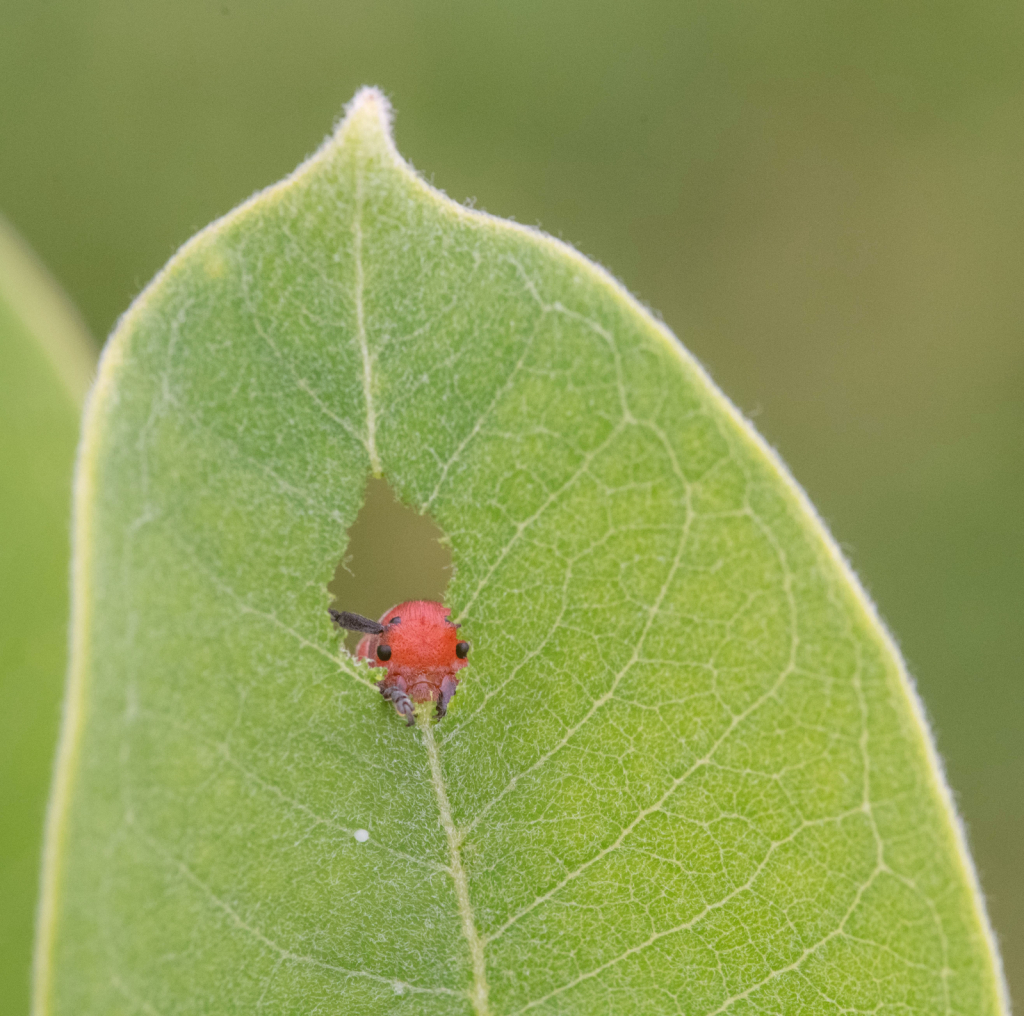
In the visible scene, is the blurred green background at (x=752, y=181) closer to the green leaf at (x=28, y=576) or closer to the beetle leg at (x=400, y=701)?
the green leaf at (x=28, y=576)

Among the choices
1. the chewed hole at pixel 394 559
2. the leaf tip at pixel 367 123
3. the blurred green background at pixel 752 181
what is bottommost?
the leaf tip at pixel 367 123

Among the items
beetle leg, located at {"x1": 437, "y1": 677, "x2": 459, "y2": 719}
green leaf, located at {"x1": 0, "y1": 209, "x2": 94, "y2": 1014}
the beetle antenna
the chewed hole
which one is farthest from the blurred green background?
beetle leg, located at {"x1": 437, "y1": 677, "x2": 459, "y2": 719}

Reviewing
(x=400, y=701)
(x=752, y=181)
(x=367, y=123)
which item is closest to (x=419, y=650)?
(x=400, y=701)

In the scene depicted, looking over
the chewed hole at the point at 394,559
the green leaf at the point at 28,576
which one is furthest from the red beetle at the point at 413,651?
the chewed hole at the point at 394,559

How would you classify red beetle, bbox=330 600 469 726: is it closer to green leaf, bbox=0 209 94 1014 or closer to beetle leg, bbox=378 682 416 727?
beetle leg, bbox=378 682 416 727

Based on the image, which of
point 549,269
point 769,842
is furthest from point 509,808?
point 549,269

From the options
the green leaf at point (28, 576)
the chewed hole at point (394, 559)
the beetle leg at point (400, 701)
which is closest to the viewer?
the beetle leg at point (400, 701)

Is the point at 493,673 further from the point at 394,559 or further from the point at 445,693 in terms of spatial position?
the point at 394,559

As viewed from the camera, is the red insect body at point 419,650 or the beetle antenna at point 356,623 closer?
the red insect body at point 419,650
